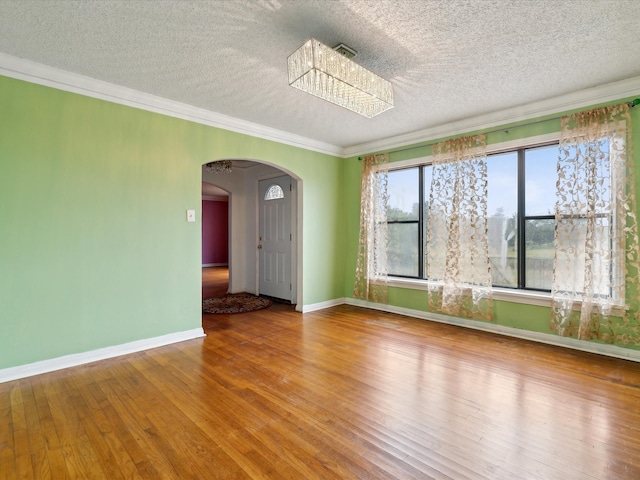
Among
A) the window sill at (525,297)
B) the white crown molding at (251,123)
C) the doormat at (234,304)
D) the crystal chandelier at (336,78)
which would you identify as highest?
the white crown molding at (251,123)

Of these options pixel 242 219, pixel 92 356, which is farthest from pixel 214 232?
pixel 92 356

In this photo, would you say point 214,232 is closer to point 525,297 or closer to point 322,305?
point 322,305

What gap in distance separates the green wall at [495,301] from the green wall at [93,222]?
7.16 feet

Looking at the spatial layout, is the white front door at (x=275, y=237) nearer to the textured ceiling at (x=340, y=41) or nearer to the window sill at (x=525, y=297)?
the textured ceiling at (x=340, y=41)

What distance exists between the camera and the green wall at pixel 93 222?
2717 mm

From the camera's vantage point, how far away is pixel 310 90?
2502 millimetres

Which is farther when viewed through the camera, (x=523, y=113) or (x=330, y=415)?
(x=523, y=113)

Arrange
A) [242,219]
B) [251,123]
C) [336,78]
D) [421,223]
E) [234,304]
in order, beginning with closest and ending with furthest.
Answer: [336,78]
[251,123]
[421,223]
[234,304]
[242,219]

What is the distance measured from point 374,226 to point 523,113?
2.38 meters

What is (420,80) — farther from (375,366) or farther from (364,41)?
(375,366)

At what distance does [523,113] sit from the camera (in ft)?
12.1

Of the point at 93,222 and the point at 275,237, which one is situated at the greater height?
the point at 93,222

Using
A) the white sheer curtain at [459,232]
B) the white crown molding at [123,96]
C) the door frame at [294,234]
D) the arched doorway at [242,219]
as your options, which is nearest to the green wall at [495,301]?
the white sheer curtain at [459,232]

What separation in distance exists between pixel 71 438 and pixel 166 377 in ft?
2.73
